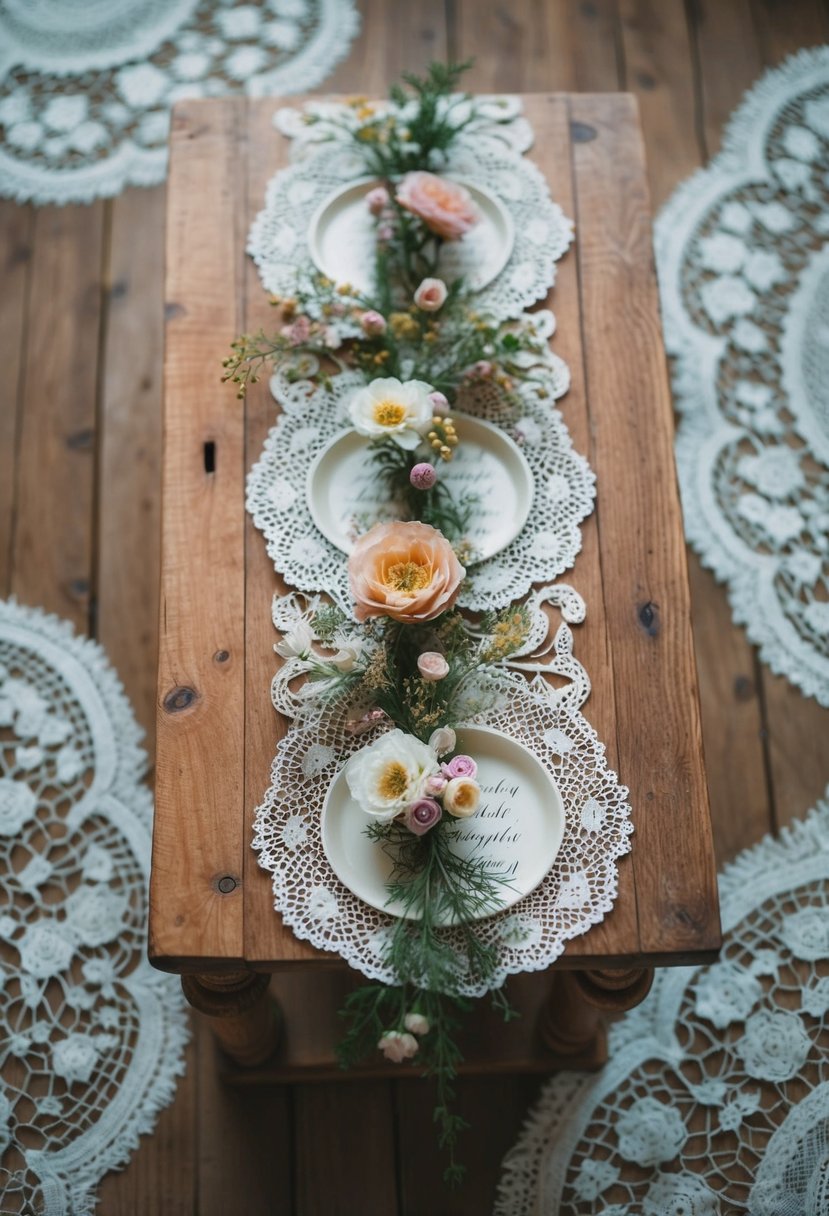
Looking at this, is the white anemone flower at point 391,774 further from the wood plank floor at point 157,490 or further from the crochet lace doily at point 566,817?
the wood plank floor at point 157,490

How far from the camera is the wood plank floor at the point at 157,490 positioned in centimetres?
152

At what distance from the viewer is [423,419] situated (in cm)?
129

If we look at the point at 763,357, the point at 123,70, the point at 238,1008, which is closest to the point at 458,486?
the point at 238,1008

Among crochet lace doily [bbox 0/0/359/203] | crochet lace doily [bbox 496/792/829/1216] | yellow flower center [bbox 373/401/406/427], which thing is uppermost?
crochet lace doily [bbox 0/0/359/203]

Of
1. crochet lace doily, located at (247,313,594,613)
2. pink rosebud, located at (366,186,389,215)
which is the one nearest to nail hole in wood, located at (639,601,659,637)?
crochet lace doily, located at (247,313,594,613)

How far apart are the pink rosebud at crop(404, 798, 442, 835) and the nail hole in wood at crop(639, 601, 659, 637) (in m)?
0.35

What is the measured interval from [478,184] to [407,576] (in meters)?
0.64

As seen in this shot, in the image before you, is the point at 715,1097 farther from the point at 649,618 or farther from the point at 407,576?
the point at 407,576

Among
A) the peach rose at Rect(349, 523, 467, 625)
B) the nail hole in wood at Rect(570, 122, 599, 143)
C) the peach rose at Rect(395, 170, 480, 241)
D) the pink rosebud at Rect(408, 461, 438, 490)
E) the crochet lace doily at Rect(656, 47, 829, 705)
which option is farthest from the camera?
the crochet lace doily at Rect(656, 47, 829, 705)

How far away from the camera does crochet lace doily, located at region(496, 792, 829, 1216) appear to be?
1482 mm

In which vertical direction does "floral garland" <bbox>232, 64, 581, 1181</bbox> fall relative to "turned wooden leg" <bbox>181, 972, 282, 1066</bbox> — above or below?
above

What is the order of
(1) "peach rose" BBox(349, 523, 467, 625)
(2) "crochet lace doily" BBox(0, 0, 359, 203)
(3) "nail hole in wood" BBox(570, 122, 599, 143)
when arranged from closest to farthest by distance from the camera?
1. (1) "peach rose" BBox(349, 523, 467, 625)
2. (3) "nail hole in wood" BBox(570, 122, 599, 143)
3. (2) "crochet lace doily" BBox(0, 0, 359, 203)

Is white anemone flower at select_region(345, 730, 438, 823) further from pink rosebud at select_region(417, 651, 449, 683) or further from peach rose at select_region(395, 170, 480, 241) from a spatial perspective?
peach rose at select_region(395, 170, 480, 241)

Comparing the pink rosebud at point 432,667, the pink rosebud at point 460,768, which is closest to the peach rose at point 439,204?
the pink rosebud at point 432,667
